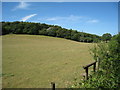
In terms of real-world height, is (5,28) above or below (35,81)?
above

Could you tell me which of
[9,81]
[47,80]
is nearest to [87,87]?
[47,80]

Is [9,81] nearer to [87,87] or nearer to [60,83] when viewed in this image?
[60,83]

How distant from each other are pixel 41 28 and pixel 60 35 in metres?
9.43

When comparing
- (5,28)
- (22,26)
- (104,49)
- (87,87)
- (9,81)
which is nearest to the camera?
(87,87)

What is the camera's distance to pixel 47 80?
231 inches

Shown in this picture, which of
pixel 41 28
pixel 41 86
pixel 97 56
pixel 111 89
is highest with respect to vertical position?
pixel 41 28

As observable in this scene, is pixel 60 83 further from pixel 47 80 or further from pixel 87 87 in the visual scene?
pixel 87 87

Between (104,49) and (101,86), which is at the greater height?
(104,49)

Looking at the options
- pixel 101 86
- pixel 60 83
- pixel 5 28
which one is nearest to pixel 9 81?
pixel 60 83

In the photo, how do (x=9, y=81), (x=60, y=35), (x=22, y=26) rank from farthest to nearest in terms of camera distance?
(x=60, y=35) → (x=22, y=26) → (x=9, y=81)

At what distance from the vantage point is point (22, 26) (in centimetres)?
4797

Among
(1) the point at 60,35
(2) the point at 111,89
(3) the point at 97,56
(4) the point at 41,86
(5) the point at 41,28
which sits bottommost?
(4) the point at 41,86

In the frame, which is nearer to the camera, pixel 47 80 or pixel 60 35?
pixel 47 80

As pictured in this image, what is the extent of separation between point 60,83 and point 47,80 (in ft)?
2.78
